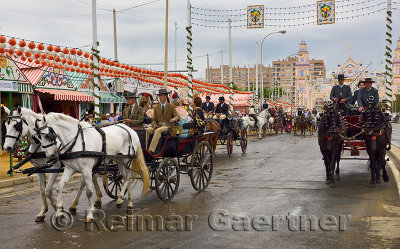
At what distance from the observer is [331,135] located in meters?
10.3

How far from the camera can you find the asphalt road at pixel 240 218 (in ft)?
19.6

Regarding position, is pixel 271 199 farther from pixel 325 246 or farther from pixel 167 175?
pixel 325 246

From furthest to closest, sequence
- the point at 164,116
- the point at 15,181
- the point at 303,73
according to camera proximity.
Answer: the point at 303,73
the point at 15,181
the point at 164,116

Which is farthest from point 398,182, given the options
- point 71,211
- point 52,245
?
point 52,245

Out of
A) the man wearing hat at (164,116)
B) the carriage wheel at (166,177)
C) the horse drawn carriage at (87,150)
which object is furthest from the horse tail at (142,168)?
the man wearing hat at (164,116)

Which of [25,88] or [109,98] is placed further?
[109,98]

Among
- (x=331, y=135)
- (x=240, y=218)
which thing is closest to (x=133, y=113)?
(x=240, y=218)

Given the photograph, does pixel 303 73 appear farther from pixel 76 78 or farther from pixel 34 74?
pixel 34 74

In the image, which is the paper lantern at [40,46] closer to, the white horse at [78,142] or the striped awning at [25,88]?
the striped awning at [25,88]

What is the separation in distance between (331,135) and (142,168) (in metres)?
4.76

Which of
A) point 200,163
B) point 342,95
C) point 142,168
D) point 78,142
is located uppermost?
point 342,95

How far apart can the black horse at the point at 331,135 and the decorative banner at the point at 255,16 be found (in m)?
12.9

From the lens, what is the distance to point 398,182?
10797mm

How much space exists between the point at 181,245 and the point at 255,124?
971 inches
